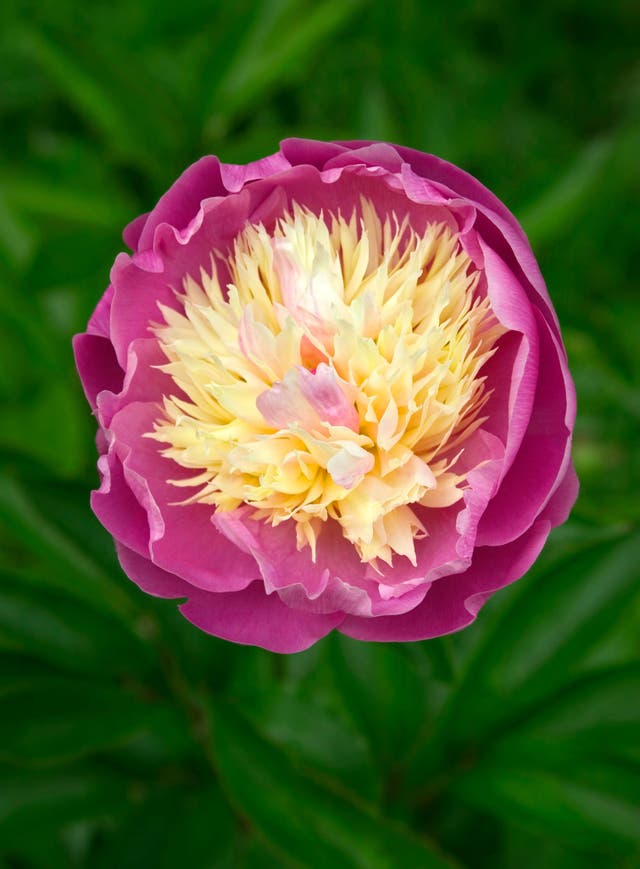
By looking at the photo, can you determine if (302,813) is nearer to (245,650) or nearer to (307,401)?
(245,650)

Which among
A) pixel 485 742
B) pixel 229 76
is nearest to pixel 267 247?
pixel 485 742

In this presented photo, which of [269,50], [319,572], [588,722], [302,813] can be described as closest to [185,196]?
[319,572]

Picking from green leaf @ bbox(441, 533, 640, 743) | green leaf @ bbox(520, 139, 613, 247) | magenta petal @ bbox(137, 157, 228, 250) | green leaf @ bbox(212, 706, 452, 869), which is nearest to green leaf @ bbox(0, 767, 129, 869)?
green leaf @ bbox(212, 706, 452, 869)

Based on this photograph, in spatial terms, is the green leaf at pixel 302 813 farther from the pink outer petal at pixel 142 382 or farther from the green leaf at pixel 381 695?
the pink outer petal at pixel 142 382

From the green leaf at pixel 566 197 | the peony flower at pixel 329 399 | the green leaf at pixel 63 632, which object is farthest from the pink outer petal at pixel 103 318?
the green leaf at pixel 566 197

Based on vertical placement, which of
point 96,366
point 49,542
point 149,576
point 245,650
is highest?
point 96,366

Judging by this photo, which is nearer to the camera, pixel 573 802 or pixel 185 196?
pixel 185 196
